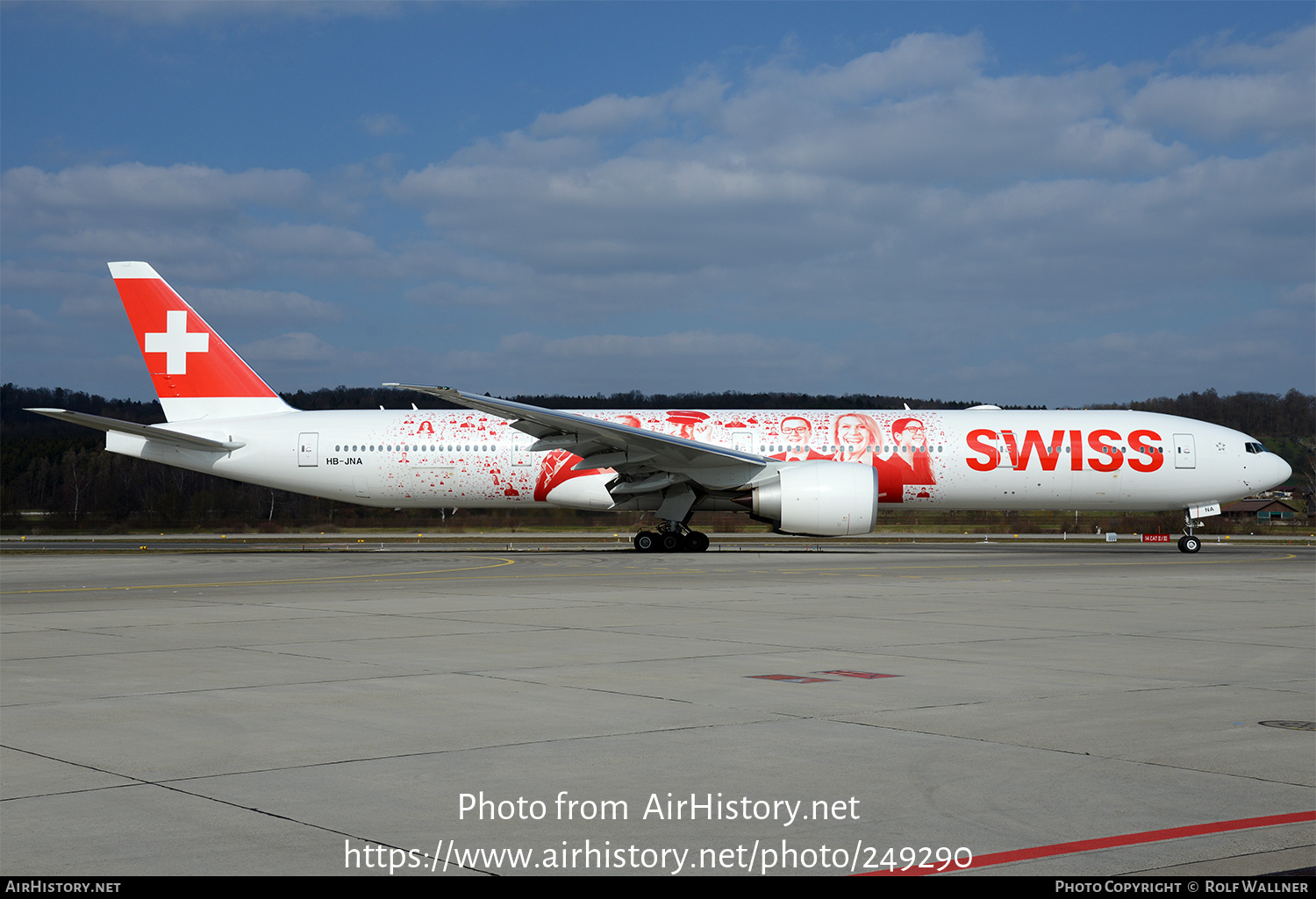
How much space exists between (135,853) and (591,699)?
152 inches

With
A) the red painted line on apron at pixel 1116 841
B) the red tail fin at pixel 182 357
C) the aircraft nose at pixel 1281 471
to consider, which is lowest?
the red painted line on apron at pixel 1116 841

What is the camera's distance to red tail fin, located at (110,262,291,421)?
99.3 ft

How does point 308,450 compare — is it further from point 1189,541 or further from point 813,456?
point 1189,541

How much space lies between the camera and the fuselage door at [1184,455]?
93.9 ft

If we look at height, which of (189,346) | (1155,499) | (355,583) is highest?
(189,346)

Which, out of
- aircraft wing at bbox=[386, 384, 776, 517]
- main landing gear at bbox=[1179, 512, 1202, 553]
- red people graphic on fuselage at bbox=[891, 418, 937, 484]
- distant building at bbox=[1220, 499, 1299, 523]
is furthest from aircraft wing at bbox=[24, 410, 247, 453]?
distant building at bbox=[1220, 499, 1299, 523]

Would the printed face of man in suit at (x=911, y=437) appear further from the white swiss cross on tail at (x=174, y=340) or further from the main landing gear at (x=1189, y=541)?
the white swiss cross on tail at (x=174, y=340)

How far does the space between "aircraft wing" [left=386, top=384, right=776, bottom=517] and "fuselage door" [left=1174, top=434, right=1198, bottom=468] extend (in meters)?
10.7

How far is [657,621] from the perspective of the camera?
13000mm

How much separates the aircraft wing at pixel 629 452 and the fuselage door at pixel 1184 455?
10.7 meters

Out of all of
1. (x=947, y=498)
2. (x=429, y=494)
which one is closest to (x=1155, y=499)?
(x=947, y=498)

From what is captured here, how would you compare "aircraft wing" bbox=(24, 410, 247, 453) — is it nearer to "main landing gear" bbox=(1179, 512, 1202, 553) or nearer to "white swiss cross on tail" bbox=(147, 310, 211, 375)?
"white swiss cross on tail" bbox=(147, 310, 211, 375)

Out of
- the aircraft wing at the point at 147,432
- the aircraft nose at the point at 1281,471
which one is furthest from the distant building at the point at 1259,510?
the aircraft wing at the point at 147,432

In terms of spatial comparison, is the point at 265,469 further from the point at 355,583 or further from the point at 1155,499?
the point at 1155,499
